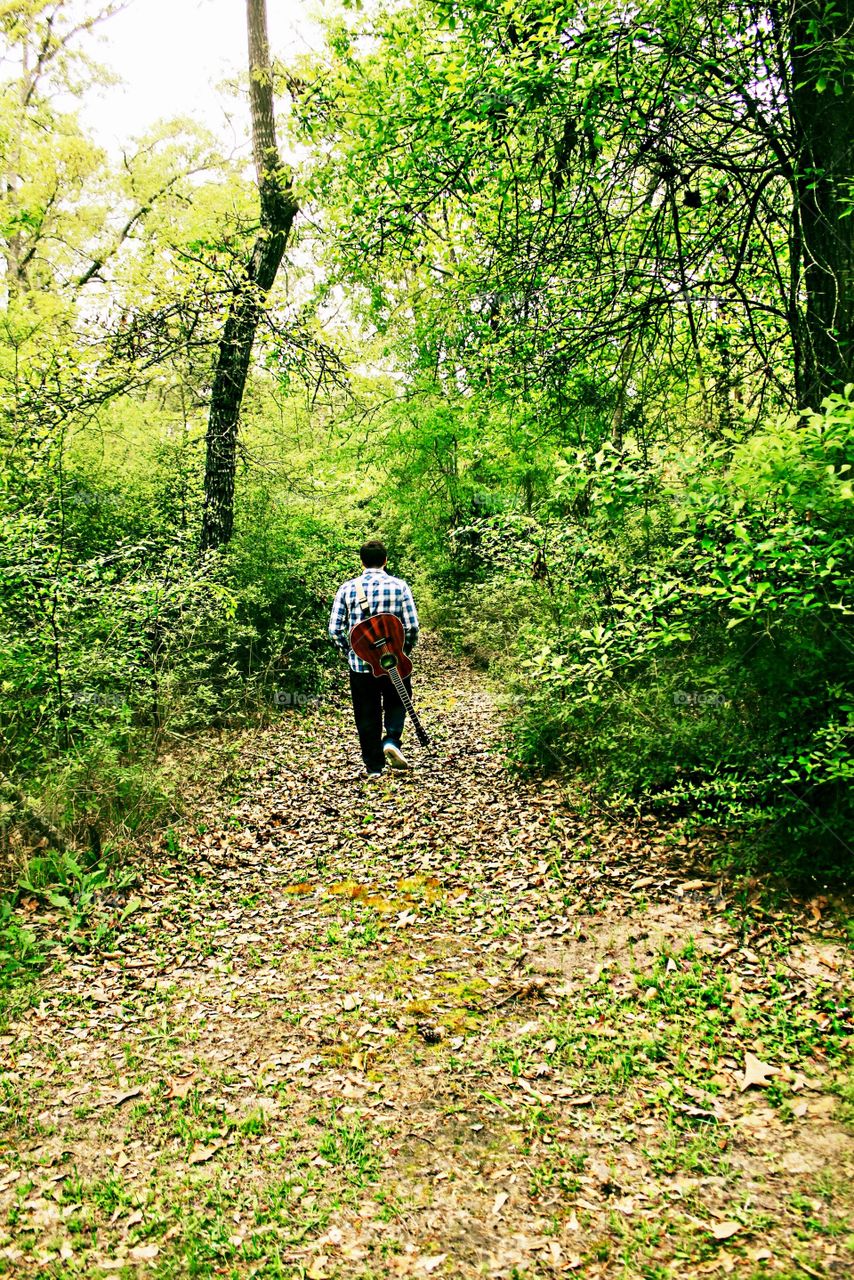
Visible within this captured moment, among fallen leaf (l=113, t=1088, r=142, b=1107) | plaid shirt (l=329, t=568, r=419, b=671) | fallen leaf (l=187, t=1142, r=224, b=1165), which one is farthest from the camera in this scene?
plaid shirt (l=329, t=568, r=419, b=671)

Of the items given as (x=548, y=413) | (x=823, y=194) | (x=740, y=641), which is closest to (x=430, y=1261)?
(x=740, y=641)

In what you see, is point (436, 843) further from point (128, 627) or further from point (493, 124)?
point (493, 124)

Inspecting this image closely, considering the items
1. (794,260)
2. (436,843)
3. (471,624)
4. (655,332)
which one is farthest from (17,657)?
(471,624)

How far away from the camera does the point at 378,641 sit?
283 inches

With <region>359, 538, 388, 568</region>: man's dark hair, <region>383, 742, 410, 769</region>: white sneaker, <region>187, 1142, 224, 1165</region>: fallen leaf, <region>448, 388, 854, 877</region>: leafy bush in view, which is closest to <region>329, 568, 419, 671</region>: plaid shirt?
<region>359, 538, 388, 568</region>: man's dark hair

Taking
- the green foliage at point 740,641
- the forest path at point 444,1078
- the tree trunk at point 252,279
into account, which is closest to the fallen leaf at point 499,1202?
the forest path at point 444,1078

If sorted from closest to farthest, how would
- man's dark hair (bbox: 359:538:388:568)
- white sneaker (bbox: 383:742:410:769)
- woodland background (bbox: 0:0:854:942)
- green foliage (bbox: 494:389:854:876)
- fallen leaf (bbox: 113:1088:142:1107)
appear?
fallen leaf (bbox: 113:1088:142:1107)
green foliage (bbox: 494:389:854:876)
woodland background (bbox: 0:0:854:942)
man's dark hair (bbox: 359:538:388:568)
white sneaker (bbox: 383:742:410:769)

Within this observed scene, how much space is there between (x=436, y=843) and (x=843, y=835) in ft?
10.1

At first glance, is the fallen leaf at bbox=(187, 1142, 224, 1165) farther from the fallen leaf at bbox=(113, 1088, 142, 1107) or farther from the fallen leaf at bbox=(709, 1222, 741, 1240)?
the fallen leaf at bbox=(709, 1222, 741, 1240)

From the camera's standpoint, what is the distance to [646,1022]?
12.2 ft

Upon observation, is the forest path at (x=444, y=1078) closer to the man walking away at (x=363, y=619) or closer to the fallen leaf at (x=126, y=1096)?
the fallen leaf at (x=126, y=1096)

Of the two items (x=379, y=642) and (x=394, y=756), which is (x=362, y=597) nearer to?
(x=379, y=642)

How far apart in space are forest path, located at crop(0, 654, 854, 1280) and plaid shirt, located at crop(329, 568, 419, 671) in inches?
90.0

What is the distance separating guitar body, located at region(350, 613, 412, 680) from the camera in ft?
23.6
